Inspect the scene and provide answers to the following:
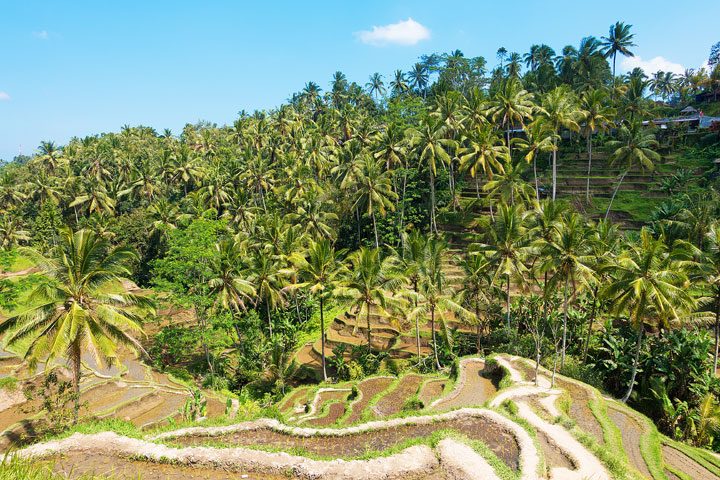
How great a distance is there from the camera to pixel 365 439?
1631 centimetres

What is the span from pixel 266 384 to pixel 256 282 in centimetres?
886

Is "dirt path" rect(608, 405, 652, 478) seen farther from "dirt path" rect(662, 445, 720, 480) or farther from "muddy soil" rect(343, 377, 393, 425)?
"muddy soil" rect(343, 377, 393, 425)

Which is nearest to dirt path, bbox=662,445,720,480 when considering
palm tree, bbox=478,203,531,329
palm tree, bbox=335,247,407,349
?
palm tree, bbox=478,203,531,329

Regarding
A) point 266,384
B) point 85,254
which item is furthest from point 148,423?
point 85,254

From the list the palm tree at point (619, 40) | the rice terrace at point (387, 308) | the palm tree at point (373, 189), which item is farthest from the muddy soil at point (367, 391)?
the palm tree at point (619, 40)

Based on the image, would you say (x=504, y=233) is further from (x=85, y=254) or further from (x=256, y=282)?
(x=85, y=254)

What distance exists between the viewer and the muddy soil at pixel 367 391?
84.1 ft

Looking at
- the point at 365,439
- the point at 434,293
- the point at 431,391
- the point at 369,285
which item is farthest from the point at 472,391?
the point at 365,439

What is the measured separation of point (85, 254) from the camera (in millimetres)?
18500

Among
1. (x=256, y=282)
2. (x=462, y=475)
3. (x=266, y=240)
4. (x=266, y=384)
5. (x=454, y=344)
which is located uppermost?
(x=266, y=240)

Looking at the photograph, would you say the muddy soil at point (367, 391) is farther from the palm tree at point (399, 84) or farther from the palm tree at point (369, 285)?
the palm tree at point (399, 84)

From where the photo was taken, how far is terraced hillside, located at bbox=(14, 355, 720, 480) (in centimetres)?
1383

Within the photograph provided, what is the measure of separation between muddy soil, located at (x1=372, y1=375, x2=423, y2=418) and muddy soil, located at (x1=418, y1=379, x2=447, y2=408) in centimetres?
112

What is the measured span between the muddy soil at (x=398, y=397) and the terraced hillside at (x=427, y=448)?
13.2 feet
